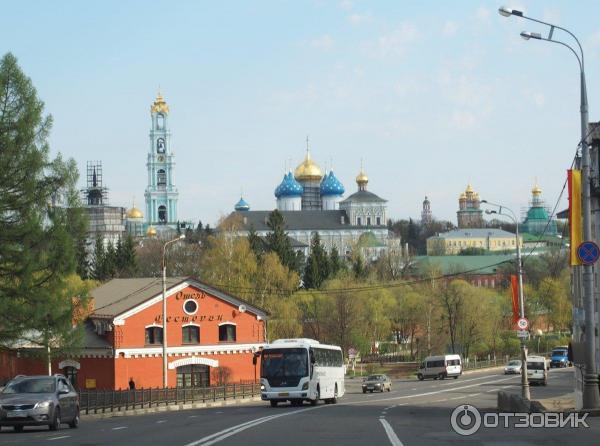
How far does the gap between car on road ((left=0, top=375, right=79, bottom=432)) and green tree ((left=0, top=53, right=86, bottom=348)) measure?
15.2 metres

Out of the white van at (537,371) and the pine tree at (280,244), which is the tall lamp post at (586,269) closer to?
the white van at (537,371)

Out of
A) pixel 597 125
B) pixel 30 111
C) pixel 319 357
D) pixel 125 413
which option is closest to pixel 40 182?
pixel 30 111

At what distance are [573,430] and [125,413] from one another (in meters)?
26.8

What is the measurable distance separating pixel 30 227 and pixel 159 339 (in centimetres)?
2194

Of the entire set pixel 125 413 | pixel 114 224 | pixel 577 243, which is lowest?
pixel 125 413

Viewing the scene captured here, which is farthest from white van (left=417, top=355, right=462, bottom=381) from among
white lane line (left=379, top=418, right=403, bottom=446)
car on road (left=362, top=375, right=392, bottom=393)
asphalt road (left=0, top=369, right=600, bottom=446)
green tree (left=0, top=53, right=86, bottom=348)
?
white lane line (left=379, top=418, right=403, bottom=446)

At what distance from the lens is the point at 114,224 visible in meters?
182

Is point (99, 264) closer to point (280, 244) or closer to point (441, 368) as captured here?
point (280, 244)

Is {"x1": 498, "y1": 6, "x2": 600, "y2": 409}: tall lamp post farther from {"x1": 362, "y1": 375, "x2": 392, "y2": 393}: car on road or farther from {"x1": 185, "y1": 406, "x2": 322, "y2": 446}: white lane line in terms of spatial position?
{"x1": 362, "y1": 375, "x2": 392, "y2": 393}: car on road

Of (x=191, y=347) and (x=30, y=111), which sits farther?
(x=191, y=347)

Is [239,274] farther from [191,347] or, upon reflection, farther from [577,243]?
[577,243]

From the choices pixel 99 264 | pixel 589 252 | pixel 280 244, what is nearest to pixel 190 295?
pixel 589 252

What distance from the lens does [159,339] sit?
2539 inches

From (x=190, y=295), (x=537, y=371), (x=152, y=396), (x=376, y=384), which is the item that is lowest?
(x=376, y=384)
